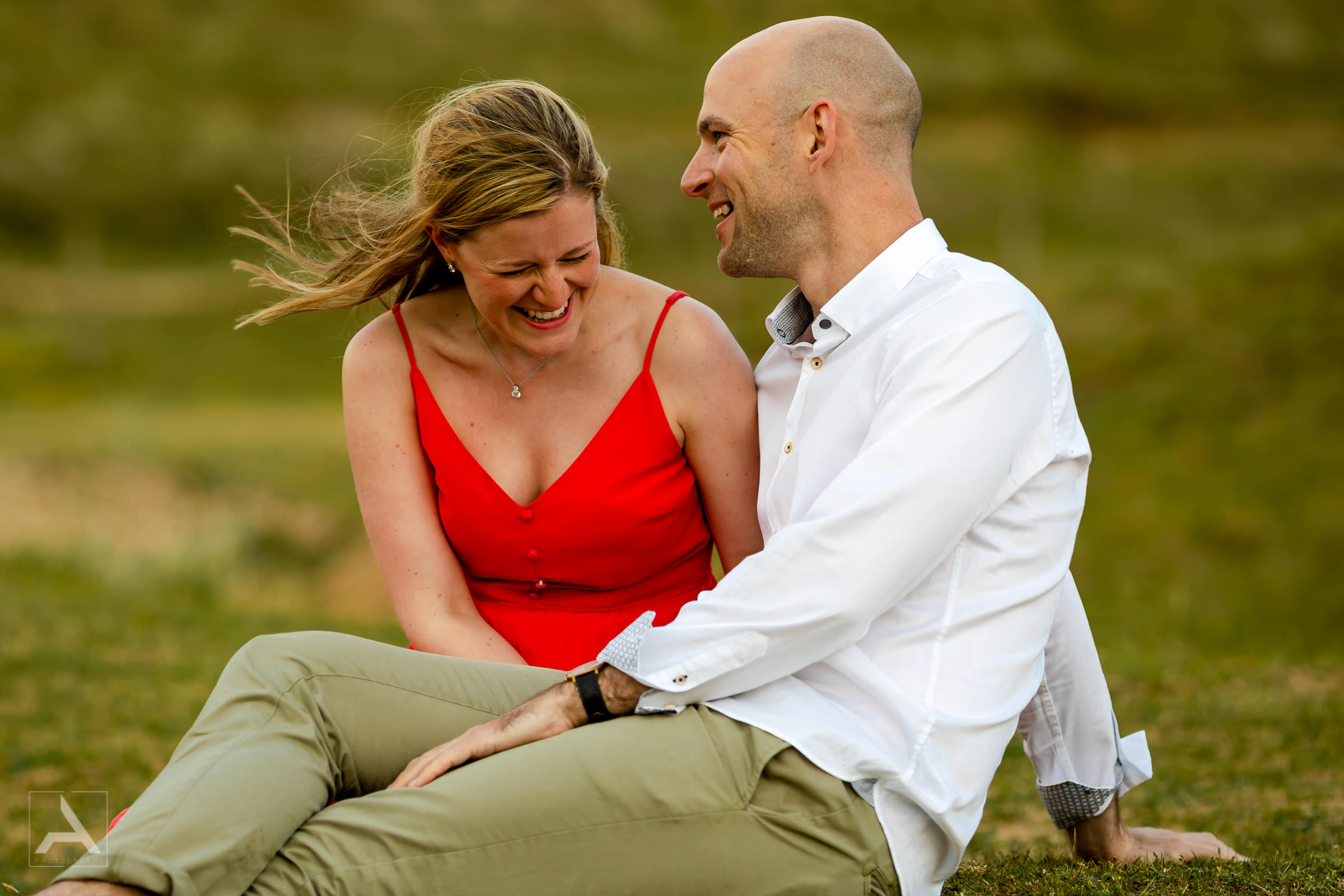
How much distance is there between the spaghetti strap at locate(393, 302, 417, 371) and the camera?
12.2 ft

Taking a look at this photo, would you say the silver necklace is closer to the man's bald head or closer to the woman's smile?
the woman's smile

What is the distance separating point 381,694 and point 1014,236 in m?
32.5

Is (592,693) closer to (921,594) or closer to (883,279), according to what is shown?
(921,594)

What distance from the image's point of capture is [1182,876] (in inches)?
123

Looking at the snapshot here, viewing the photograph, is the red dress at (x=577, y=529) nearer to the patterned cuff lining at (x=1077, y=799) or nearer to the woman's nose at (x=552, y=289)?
the woman's nose at (x=552, y=289)

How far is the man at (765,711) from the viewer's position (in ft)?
8.04

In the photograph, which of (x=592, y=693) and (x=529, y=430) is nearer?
(x=592, y=693)

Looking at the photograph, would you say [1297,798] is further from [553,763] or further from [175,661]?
[175,661]

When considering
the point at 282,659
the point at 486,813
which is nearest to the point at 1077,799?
the point at 486,813

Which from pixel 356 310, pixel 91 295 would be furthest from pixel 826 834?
pixel 91 295

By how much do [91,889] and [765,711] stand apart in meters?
1.27

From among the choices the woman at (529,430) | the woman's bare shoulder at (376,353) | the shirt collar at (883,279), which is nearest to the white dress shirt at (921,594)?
the shirt collar at (883,279)

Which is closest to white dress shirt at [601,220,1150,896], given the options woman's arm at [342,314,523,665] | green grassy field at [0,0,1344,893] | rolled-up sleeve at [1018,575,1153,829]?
rolled-up sleeve at [1018,575,1153,829]

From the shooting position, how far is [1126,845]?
3.35 metres
